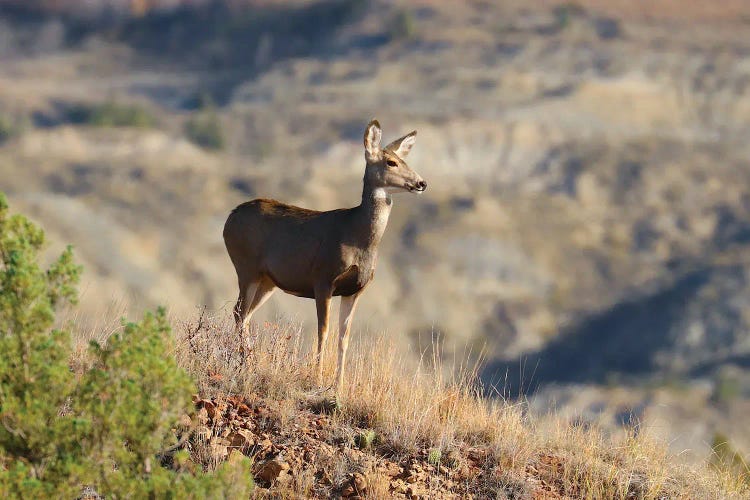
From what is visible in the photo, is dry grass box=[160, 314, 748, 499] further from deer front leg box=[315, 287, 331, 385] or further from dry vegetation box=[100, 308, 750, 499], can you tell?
deer front leg box=[315, 287, 331, 385]

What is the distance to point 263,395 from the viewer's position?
40.1 feet

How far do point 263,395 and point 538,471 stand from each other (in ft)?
8.47

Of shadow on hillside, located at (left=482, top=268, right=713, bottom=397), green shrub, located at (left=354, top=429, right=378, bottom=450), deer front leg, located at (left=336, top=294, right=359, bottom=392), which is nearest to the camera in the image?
green shrub, located at (left=354, top=429, right=378, bottom=450)

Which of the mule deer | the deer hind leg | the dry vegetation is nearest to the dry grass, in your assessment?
the dry vegetation

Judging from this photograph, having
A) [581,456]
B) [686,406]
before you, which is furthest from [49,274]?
[686,406]

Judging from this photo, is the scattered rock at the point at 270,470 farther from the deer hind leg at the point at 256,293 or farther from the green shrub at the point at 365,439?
the deer hind leg at the point at 256,293

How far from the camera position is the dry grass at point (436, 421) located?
11766mm

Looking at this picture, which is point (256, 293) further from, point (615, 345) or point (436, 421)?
point (615, 345)

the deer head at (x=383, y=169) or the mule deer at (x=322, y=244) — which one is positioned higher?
the deer head at (x=383, y=169)

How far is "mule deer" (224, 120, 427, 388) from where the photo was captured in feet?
43.3

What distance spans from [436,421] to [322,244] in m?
2.28

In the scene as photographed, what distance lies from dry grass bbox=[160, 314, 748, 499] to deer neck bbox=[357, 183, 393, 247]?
40.7 inches

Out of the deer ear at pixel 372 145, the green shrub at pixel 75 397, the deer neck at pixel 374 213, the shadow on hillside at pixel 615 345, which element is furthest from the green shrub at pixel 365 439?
→ the shadow on hillside at pixel 615 345

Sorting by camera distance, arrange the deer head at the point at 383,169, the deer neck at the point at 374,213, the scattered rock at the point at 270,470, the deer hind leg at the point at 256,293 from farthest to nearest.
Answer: the deer hind leg at the point at 256,293 < the deer head at the point at 383,169 < the deer neck at the point at 374,213 < the scattered rock at the point at 270,470
